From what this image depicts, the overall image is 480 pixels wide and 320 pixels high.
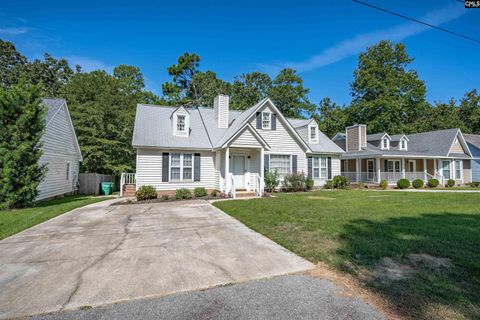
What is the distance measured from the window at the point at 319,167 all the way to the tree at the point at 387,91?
21.4 meters

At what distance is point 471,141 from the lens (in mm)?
28641

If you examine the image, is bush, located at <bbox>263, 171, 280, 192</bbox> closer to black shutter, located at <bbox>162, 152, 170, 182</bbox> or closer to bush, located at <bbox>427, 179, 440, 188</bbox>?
black shutter, located at <bbox>162, 152, 170, 182</bbox>

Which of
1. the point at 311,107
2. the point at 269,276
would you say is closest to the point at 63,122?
the point at 269,276

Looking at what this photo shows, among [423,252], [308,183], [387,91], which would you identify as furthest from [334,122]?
[423,252]

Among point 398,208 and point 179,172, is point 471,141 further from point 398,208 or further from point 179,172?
point 179,172

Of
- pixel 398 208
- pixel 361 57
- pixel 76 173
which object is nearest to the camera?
pixel 398 208

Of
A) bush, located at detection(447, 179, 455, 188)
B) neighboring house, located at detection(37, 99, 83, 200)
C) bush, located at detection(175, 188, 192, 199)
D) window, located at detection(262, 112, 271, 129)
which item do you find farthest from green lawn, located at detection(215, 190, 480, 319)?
bush, located at detection(447, 179, 455, 188)

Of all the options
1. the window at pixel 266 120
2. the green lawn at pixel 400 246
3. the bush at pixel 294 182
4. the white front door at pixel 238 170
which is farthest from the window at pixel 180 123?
the green lawn at pixel 400 246

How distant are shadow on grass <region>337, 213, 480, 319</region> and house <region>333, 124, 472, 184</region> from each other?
1650cm

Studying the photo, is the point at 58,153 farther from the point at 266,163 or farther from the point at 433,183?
the point at 433,183

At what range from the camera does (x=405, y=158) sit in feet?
78.8

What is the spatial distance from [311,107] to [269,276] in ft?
122

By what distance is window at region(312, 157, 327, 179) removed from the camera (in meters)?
19.3

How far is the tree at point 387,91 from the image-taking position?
3591 cm
